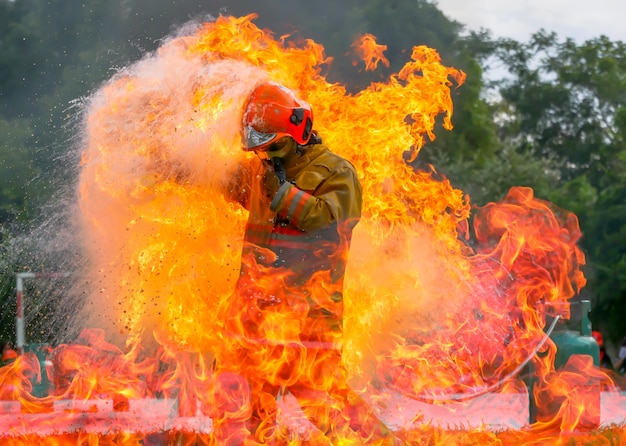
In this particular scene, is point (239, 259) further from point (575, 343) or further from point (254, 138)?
point (575, 343)

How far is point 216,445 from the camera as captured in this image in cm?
455

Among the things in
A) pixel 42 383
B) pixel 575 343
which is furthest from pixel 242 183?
pixel 42 383

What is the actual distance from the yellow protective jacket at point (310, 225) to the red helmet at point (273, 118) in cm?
13

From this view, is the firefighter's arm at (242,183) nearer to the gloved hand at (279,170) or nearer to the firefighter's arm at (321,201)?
the gloved hand at (279,170)

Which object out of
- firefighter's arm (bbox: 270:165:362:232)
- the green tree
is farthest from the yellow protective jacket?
the green tree

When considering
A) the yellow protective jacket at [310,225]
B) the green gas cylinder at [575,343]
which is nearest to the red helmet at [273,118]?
the yellow protective jacket at [310,225]

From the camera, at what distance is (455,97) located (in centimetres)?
1859

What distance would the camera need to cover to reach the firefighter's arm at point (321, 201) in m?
4.25

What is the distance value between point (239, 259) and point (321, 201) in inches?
38.4

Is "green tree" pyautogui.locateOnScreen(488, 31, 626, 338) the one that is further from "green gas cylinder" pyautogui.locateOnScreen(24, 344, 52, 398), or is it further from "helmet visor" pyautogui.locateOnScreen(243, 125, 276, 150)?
"helmet visor" pyautogui.locateOnScreen(243, 125, 276, 150)

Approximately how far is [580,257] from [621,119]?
13740 mm

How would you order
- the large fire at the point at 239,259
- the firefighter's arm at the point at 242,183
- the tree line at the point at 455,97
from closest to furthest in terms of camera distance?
the firefighter's arm at the point at 242,183, the large fire at the point at 239,259, the tree line at the point at 455,97

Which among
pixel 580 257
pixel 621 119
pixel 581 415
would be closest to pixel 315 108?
pixel 580 257

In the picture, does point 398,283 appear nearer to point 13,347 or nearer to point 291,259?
point 291,259
